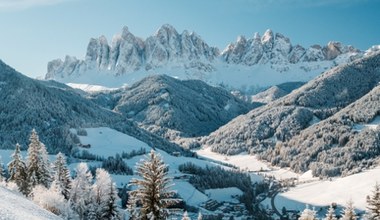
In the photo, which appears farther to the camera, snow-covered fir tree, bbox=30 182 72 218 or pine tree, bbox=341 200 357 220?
snow-covered fir tree, bbox=30 182 72 218

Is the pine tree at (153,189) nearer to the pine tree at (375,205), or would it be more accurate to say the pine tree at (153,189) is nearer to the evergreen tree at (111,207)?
the evergreen tree at (111,207)

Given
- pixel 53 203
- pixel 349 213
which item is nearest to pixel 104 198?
pixel 53 203

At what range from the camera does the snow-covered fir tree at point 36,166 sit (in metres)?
79.5

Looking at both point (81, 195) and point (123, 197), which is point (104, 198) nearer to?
point (81, 195)

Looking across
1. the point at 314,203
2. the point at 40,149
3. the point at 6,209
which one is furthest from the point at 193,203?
the point at 6,209

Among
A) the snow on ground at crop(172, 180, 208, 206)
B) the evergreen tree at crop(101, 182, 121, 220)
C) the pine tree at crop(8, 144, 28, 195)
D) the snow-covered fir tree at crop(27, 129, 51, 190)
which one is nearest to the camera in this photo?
the evergreen tree at crop(101, 182, 121, 220)

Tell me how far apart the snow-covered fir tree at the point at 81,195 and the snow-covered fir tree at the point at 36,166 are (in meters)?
6.56

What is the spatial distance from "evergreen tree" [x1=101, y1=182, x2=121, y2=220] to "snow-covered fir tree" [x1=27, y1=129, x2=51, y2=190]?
66.6 ft

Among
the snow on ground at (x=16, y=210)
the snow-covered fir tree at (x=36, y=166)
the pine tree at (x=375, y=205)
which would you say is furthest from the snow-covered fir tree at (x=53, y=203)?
the pine tree at (x=375, y=205)

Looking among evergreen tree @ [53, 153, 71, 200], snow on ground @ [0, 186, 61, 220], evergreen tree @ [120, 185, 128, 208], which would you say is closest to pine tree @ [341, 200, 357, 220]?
snow on ground @ [0, 186, 61, 220]

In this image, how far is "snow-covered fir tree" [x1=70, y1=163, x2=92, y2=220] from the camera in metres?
69.8

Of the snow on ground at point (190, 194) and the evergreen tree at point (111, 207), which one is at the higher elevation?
the evergreen tree at point (111, 207)

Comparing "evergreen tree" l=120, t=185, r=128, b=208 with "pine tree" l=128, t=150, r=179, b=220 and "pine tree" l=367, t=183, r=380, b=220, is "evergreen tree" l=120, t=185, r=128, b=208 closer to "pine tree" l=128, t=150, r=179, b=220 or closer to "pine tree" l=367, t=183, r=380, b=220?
"pine tree" l=367, t=183, r=380, b=220

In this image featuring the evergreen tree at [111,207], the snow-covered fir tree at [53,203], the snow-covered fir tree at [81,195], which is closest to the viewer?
the snow-covered fir tree at [53,203]
